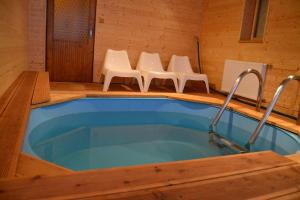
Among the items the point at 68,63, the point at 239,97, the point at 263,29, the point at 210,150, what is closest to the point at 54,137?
the point at 210,150

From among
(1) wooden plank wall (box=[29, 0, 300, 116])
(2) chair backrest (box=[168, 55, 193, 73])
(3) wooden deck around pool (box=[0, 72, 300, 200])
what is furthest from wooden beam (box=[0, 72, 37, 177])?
(2) chair backrest (box=[168, 55, 193, 73])

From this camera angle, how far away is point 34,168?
52.8 inches

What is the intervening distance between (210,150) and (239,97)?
2158mm

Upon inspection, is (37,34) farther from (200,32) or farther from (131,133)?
(200,32)

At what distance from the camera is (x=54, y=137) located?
9.41 feet

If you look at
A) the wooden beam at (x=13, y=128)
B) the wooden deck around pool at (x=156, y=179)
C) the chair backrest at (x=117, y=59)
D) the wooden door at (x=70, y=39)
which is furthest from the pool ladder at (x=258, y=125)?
the wooden door at (x=70, y=39)

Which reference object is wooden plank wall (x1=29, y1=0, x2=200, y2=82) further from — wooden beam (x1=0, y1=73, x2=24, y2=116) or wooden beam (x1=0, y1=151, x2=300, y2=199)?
wooden beam (x1=0, y1=151, x2=300, y2=199)

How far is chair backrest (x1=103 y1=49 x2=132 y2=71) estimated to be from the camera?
4.87 m

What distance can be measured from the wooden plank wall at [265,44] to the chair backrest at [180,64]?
49cm

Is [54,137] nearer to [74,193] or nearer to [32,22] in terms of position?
[74,193]

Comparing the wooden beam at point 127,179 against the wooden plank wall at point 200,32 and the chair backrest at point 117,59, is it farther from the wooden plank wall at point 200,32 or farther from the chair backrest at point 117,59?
the chair backrest at point 117,59

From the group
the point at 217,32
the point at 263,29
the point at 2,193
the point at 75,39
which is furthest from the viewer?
the point at 217,32

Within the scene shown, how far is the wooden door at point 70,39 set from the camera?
15.6 feet

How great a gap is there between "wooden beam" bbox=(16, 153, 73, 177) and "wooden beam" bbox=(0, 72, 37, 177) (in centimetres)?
4
